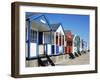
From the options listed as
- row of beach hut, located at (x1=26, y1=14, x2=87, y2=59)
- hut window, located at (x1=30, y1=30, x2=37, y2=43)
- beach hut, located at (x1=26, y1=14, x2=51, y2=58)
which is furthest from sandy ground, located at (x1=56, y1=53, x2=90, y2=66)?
hut window, located at (x1=30, y1=30, x2=37, y2=43)

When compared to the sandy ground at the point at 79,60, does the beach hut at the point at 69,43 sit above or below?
above

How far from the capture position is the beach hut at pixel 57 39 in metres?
1.71

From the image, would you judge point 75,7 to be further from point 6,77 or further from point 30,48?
point 6,77

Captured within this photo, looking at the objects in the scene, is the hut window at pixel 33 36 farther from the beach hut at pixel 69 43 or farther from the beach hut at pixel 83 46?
the beach hut at pixel 83 46

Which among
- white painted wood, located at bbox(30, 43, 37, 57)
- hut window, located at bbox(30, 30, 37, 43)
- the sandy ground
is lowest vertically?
the sandy ground

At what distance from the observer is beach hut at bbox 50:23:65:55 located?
67.2 inches

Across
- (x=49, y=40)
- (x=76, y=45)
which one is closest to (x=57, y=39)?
(x=49, y=40)

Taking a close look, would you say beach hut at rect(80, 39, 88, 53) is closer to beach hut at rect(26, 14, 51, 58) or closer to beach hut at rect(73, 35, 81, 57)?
beach hut at rect(73, 35, 81, 57)

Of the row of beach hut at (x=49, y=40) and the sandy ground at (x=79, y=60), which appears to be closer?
the row of beach hut at (x=49, y=40)

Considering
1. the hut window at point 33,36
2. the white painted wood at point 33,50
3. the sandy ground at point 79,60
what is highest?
the hut window at point 33,36

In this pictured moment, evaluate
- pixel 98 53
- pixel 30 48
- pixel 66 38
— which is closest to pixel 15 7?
pixel 30 48

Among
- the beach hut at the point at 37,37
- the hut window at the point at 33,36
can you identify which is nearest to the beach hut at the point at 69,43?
the beach hut at the point at 37,37

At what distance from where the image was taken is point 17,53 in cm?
159

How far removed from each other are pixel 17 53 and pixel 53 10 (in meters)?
0.41
